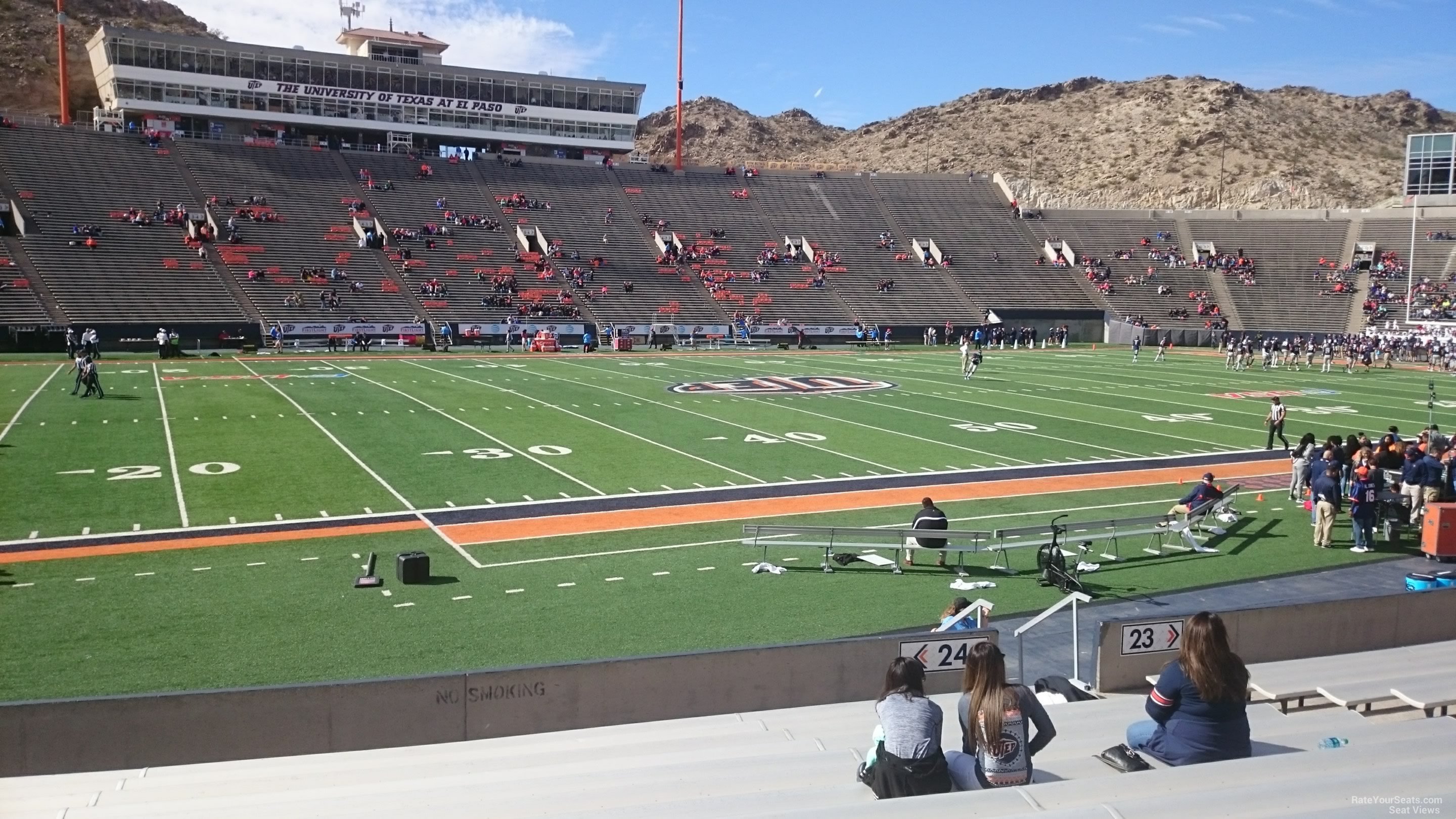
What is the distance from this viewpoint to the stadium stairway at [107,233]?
46.5 m

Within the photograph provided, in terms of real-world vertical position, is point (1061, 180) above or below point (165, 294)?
above

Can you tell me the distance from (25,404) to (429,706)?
2449 centimetres

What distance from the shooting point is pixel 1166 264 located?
2721 inches

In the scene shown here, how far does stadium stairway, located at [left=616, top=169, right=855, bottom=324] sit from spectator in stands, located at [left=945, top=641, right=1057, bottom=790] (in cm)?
5300

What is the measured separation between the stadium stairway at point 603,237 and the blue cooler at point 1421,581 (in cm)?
4524

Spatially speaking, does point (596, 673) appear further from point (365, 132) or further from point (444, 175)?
point (365, 132)

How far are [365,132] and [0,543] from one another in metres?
59.4

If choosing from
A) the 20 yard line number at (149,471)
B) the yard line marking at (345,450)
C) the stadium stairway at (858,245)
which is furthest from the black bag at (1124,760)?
the stadium stairway at (858,245)

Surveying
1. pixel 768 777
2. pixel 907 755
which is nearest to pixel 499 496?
pixel 768 777

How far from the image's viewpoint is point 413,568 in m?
13.1

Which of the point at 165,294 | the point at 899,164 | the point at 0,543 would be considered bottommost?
the point at 0,543

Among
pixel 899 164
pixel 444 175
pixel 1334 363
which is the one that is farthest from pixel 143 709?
pixel 899 164

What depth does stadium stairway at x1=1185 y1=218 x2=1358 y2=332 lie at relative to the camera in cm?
6288

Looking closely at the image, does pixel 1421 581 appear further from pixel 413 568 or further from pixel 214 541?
pixel 214 541
